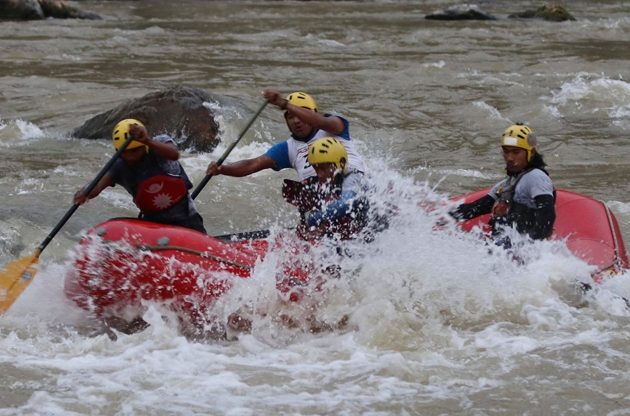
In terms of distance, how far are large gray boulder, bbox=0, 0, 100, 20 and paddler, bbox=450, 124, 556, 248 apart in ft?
63.6

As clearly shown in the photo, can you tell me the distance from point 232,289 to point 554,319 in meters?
1.96

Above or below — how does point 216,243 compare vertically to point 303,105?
below

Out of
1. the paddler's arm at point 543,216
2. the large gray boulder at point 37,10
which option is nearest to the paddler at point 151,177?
the paddler's arm at point 543,216

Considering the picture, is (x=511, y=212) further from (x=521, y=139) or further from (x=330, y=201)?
(x=330, y=201)

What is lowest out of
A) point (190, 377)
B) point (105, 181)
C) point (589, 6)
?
point (589, 6)

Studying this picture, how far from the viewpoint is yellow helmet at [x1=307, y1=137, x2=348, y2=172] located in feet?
21.7

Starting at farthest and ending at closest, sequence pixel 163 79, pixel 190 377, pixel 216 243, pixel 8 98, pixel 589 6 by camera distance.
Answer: pixel 589 6 < pixel 163 79 < pixel 8 98 < pixel 216 243 < pixel 190 377

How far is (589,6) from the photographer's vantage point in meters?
30.7

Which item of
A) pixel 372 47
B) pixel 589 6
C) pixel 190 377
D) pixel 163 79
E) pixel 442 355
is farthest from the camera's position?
pixel 589 6

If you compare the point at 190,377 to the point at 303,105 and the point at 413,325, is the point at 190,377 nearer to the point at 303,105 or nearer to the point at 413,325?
the point at 413,325

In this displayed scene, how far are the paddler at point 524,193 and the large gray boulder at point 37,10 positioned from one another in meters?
19.4

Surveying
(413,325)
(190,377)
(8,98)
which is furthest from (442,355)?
(8,98)

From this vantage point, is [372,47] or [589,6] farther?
[589,6]

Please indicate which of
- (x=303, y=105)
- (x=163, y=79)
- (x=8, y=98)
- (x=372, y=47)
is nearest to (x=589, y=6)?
(x=372, y=47)
